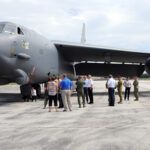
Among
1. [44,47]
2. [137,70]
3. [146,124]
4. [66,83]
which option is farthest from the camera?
[137,70]

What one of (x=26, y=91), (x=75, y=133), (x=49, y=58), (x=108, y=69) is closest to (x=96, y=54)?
(x=108, y=69)

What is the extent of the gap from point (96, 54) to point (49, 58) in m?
5.46

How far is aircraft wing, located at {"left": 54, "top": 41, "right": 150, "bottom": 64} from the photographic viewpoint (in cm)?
2344

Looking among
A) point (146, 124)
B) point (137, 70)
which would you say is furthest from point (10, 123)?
point (137, 70)

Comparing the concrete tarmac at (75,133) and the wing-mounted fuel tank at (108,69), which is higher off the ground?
the wing-mounted fuel tank at (108,69)

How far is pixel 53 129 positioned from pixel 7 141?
6.40 feet

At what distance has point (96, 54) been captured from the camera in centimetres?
2577

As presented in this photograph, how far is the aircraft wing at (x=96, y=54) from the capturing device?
2344 centimetres

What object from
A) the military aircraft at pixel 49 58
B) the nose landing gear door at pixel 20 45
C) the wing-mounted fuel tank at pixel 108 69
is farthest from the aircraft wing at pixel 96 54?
the nose landing gear door at pixel 20 45

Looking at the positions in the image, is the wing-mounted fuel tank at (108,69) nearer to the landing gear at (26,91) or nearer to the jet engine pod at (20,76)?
the landing gear at (26,91)

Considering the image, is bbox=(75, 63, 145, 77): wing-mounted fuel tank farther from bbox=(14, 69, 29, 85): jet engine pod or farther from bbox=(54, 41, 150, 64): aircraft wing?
bbox=(14, 69, 29, 85): jet engine pod

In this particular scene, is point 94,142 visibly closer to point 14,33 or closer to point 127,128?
point 127,128

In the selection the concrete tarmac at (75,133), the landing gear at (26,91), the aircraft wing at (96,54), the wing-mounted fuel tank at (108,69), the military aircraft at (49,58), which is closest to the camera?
the concrete tarmac at (75,133)

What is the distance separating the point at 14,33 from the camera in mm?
18203
